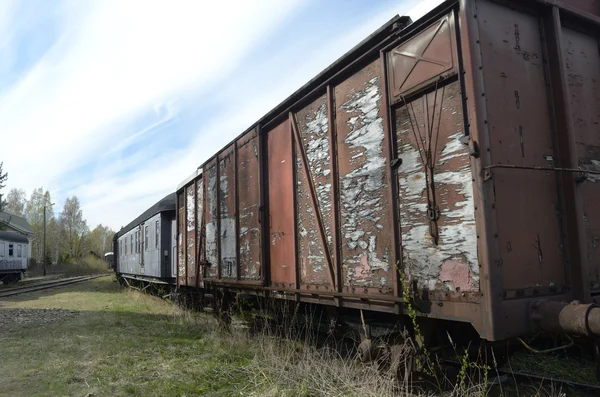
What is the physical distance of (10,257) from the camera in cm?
3525

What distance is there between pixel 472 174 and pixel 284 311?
384cm

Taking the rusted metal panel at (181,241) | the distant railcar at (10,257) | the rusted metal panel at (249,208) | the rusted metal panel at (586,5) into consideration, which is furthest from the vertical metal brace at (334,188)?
the distant railcar at (10,257)

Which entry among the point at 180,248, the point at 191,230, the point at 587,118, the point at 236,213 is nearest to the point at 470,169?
the point at 587,118

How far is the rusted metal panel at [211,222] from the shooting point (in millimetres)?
8547

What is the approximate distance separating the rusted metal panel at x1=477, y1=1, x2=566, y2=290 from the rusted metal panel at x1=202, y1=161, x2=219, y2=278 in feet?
19.8

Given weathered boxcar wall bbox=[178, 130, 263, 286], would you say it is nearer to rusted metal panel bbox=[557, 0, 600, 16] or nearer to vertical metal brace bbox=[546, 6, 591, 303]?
vertical metal brace bbox=[546, 6, 591, 303]

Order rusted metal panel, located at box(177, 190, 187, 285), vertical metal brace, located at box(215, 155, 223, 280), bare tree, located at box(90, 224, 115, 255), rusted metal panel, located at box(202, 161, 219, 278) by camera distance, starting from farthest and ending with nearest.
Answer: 1. bare tree, located at box(90, 224, 115, 255)
2. rusted metal panel, located at box(177, 190, 187, 285)
3. rusted metal panel, located at box(202, 161, 219, 278)
4. vertical metal brace, located at box(215, 155, 223, 280)

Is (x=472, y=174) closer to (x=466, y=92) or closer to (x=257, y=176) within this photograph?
(x=466, y=92)

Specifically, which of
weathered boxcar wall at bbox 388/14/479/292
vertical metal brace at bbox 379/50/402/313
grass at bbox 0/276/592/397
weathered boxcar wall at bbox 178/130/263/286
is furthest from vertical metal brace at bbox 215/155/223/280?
weathered boxcar wall at bbox 388/14/479/292

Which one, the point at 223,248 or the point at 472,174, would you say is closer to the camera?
the point at 472,174

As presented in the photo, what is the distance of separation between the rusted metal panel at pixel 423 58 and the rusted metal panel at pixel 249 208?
10.5 feet

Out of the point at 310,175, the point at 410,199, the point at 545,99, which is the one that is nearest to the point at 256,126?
the point at 310,175

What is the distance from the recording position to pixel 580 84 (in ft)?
12.8

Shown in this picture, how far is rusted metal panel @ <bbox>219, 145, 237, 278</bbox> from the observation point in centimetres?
765
